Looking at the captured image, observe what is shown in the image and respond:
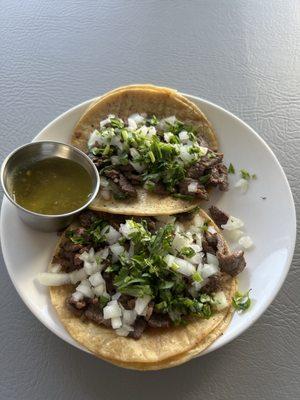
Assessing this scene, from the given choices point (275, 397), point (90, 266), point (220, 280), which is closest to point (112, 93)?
point (90, 266)

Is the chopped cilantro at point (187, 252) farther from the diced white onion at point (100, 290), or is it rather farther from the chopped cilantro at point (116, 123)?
the chopped cilantro at point (116, 123)

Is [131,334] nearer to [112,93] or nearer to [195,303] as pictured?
[195,303]

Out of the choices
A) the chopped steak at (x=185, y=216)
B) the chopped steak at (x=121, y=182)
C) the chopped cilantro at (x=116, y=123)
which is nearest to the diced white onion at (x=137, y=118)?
the chopped cilantro at (x=116, y=123)

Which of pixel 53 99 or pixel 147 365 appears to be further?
pixel 53 99

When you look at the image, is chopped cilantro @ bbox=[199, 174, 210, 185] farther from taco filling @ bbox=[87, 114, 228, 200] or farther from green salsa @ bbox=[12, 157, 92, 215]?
green salsa @ bbox=[12, 157, 92, 215]

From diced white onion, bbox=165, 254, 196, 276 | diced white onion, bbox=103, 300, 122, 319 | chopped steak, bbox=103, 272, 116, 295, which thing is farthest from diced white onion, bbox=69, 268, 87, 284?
diced white onion, bbox=165, 254, 196, 276

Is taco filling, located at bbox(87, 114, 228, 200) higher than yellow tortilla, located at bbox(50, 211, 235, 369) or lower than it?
higher
